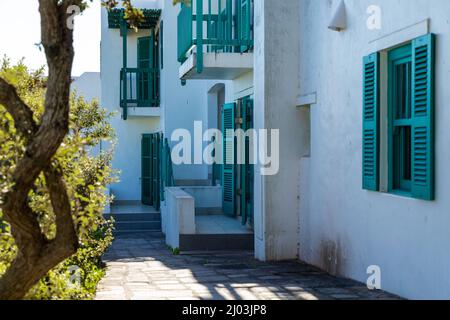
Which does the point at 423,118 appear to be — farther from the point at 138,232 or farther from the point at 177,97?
the point at 177,97

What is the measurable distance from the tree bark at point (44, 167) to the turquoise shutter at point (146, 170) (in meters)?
16.0

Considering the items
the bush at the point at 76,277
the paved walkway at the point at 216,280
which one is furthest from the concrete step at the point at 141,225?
the bush at the point at 76,277

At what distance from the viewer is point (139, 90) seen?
815 inches

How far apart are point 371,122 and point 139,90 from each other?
13105mm

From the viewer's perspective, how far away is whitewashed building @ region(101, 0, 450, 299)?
22.6 ft

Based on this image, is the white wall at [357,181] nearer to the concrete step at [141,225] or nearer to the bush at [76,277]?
the bush at [76,277]

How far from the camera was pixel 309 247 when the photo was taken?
10.8 metres

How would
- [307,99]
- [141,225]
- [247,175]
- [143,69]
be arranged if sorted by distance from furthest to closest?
[143,69] < [141,225] < [247,175] < [307,99]

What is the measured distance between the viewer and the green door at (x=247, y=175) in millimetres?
13148

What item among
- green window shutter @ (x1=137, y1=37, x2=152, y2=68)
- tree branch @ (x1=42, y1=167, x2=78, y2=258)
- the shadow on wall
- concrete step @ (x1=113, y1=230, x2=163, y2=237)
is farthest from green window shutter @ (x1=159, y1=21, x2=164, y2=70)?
tree branch @ (x1=42, y1=167, x2=78, y2=258)

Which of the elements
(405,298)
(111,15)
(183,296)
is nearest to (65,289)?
(183,296)

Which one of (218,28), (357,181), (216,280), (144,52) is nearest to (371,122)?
(357,181)

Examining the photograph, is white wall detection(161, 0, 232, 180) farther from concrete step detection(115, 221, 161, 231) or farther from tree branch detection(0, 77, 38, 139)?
tree branch detection(0, 77, 38, 139)

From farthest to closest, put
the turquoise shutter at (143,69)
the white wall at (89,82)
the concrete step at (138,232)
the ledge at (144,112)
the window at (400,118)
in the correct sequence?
1. the white wall at (89,82)
2. the turquoise shutter at (143,69)
3. the ledge at (144,112)
4. the concrete step at (138,232)
5. the window at (400,118)
